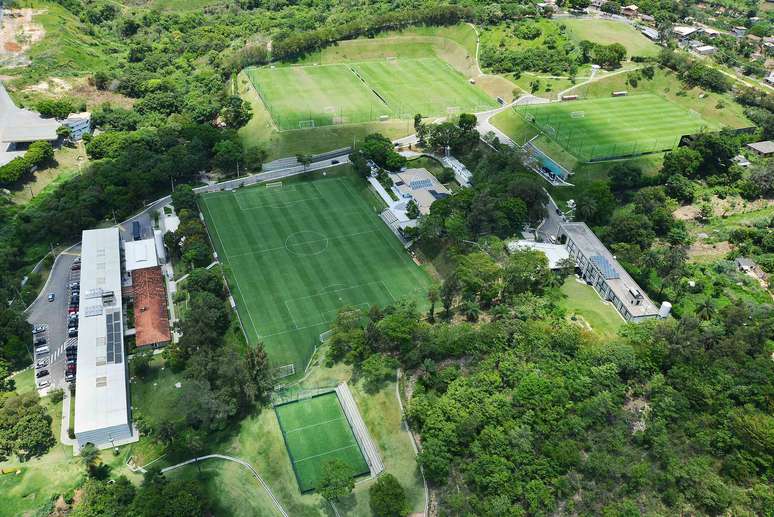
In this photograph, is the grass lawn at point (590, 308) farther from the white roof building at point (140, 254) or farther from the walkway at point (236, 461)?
the white roof building at point (140, 254)

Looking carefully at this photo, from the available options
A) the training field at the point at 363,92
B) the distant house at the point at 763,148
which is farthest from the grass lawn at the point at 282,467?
the distant house at the point at 763,148

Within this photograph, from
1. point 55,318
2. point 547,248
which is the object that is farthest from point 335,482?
point 55,318

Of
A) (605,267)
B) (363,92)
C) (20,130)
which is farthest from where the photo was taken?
(363,92)

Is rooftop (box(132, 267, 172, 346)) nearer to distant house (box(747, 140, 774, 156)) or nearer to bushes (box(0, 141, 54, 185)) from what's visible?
bushes (box(0, 141, 54, 185))

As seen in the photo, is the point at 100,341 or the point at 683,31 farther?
the point at 683,31

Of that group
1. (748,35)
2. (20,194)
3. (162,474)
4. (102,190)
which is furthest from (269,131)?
(748,35)

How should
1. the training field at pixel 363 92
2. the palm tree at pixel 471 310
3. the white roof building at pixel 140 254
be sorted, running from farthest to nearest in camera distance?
the training field at pixel 363 92 < the white roof building at pixel 140 254 < the palm tree at pixel 471 310

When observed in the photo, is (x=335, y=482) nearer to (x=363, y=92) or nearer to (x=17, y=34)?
(x=363, y=92)
